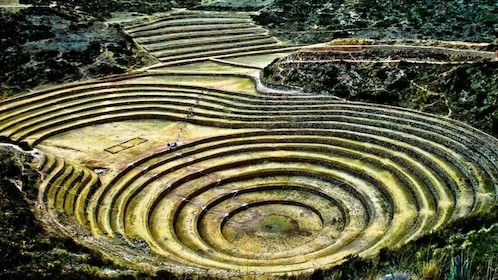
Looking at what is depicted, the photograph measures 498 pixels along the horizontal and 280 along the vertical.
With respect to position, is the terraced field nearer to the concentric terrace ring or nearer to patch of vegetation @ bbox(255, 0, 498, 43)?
Result: the concentric terrace ring

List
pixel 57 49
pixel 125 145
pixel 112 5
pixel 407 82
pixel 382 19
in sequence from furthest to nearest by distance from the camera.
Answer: pixel 112 5
pixel 382 19
pixel 57 49
pixel 407 82
pixel 125 145

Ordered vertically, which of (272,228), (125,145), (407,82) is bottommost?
(272,228)

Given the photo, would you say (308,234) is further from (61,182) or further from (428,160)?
(61,182)

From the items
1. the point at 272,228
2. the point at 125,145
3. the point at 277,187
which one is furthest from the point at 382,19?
the point at 272,228

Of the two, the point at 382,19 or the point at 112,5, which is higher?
the point at 382,19

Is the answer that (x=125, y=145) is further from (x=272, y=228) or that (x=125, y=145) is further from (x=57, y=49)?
(x=57, y=49)

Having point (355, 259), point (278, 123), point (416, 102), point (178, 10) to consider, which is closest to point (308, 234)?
point (355, 259)
